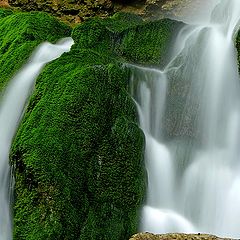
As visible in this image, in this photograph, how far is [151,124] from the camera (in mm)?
8930

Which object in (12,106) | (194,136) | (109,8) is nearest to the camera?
(12,106)

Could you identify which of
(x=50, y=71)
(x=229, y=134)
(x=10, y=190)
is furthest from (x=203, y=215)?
(x=50, y=71)

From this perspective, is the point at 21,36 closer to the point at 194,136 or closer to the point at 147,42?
the point at 147,42

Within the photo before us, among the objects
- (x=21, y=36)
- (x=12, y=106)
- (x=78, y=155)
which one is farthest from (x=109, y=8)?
(x=78, y=155)

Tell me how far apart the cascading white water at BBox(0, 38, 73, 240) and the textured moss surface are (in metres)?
0.29

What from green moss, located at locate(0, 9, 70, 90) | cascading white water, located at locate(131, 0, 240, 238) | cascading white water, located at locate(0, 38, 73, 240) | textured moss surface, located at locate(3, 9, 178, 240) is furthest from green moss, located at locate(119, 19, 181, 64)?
green moss, located at locate(0, 9, 70, 90)

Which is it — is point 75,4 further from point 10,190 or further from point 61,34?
point 10,190

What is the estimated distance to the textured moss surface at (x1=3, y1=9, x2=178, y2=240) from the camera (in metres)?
6.93

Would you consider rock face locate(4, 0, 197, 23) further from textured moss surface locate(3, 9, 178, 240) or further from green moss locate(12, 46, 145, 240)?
green moss locate(12, 46, 145, 240)

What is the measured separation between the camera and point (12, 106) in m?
8.70

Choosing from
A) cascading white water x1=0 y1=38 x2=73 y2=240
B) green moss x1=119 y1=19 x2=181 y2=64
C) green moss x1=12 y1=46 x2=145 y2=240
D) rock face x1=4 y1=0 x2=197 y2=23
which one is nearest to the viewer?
green moss x1=12 y1=46 x2=145 y2=240

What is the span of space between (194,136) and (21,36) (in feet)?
16.1

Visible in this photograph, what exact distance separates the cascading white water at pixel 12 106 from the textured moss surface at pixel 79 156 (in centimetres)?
29

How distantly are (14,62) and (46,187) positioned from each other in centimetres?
396
